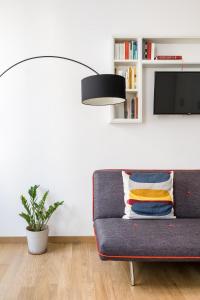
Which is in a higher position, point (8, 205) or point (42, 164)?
point (42, 164)

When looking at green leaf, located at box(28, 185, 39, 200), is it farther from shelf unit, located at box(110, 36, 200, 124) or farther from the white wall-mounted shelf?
the white wall-mounted shelf

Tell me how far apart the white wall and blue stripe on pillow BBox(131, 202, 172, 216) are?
0.58m

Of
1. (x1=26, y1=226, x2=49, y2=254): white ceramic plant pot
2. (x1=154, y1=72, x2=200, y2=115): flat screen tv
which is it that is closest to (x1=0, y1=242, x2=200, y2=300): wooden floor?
(x1=26, y1=226, x2=49, y2=254): white ceramic plant pot

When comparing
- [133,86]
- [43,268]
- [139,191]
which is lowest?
[43,268]

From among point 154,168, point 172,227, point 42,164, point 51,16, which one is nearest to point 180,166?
point 154,168

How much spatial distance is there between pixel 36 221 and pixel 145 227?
113 centimetres

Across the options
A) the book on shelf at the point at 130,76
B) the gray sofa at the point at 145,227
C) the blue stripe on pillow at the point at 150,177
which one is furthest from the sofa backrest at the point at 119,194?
the book on shelf at the point at 130,76

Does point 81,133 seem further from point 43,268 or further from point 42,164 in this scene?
point 43,268

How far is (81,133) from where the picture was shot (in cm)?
286

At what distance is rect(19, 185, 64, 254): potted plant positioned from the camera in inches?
101

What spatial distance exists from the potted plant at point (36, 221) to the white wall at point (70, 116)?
0.20 metres

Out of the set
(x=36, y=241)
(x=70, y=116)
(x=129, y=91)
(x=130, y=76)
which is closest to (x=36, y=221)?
(x=36, y=241)

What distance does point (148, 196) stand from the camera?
2426 mm

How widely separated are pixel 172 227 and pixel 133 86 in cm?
142
